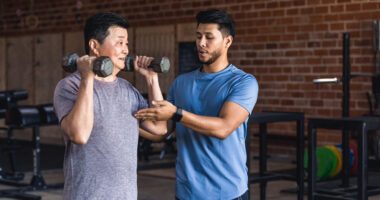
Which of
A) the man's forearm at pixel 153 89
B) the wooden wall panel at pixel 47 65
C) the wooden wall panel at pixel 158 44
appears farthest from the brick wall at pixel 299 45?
the man's forearm at pixel 153 89

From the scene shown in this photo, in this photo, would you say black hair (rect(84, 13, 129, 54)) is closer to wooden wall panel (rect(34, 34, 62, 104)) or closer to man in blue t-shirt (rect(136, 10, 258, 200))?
man in blue t-shirt (rect(136, 10, 258, 200))

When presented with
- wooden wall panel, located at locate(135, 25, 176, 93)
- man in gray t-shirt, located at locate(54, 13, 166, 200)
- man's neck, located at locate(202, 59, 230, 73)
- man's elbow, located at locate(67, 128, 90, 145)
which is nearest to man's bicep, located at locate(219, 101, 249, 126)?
man's neck, located at locate(202, 59, 230, 73)

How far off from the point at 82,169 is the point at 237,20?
689 centimetres

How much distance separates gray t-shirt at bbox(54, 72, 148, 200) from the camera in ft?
8.73

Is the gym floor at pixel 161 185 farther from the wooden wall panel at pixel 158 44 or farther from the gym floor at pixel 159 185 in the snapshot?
the wooden wall panel at pixel 158 44

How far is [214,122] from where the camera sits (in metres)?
3.01

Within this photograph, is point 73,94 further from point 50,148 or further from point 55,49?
point 55,49

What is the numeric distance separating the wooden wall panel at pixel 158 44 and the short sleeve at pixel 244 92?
704 cm

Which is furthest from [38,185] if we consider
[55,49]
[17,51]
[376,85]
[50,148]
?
[17,51]

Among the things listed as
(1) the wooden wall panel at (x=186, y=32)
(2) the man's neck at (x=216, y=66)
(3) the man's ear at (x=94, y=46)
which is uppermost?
(1) the wooden wall panel at (x=186, y=32)

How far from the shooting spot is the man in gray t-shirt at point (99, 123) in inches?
104

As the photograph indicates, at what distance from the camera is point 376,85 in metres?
6.18

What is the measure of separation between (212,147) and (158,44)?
24.4 feet

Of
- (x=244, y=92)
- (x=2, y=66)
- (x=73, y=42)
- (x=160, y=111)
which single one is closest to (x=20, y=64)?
(x=2, y=66)
